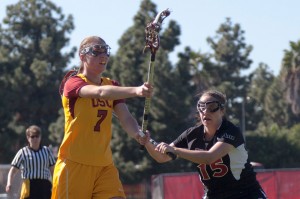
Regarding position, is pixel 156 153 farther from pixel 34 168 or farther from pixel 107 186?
pixel 34 168

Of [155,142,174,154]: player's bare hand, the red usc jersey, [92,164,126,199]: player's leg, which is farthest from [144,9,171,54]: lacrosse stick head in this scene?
[92,164,126,199]: player's leg

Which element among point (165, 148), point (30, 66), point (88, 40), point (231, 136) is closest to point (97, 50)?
point (88, 40)

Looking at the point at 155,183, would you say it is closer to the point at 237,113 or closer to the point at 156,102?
the point at 156,102

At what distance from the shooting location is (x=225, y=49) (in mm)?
74875

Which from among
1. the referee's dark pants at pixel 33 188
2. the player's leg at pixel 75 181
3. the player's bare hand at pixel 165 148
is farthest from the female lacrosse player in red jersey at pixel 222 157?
the referee's dark pants at pixel 33 188

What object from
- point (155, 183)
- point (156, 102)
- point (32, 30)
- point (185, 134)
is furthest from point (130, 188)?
point (185, 134)

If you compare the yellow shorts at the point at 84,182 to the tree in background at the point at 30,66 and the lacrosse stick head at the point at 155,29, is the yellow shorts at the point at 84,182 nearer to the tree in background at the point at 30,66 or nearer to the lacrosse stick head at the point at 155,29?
the lacrosse stick head at the point at 155,29

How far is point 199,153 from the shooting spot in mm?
7324

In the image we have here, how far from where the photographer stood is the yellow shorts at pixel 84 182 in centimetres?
732

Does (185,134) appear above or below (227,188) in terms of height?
above

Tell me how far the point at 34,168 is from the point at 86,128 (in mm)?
7200

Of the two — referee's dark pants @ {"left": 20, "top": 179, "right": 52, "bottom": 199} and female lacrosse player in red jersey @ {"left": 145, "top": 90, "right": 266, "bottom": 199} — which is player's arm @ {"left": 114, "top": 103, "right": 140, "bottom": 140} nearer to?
female lacrosse player in red jersey @ {"left": 145, "top": 90, "right": 266, "bottom": 199}

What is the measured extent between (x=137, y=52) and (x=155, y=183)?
119 feet

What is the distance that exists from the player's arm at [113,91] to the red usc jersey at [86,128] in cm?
11
